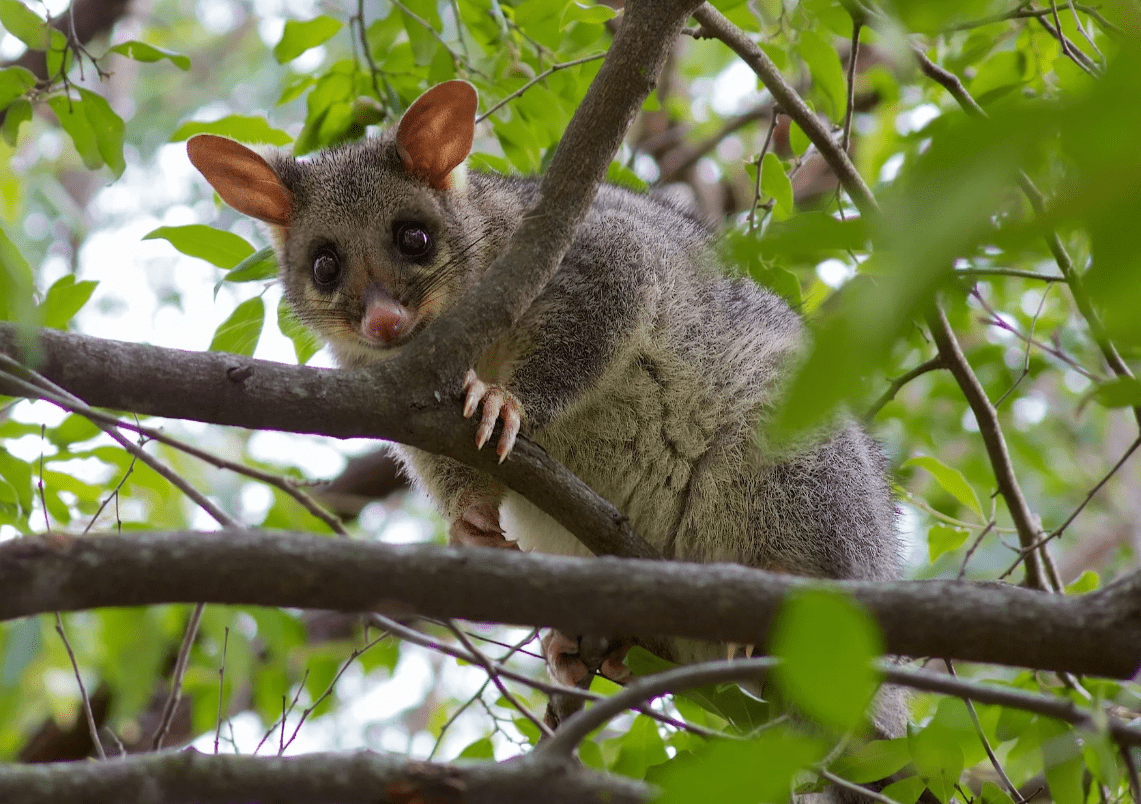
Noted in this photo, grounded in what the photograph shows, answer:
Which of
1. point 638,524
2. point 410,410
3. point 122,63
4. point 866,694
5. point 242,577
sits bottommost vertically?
point 866,694

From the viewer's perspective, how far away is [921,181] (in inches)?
33.5

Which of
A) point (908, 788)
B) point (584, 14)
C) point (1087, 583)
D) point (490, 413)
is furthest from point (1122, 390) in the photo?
point (584, 14)

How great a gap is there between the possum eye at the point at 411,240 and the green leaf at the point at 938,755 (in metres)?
2.42

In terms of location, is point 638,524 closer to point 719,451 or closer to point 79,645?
point 719,451

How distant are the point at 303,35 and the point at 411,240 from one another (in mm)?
994

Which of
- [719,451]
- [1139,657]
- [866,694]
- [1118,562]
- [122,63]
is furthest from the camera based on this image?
[122,63]

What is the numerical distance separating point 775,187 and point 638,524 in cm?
133

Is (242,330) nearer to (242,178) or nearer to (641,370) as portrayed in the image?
(242,178)

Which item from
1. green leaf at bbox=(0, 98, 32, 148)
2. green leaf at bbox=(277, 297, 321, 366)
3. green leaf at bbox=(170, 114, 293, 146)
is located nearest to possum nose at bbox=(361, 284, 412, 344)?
green leaf at bbox=(277, 297, 321, 366)

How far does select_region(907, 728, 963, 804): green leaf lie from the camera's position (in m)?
2.46

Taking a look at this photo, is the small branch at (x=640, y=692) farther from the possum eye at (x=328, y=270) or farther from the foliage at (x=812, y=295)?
the possum eye at (x=328, y=270)

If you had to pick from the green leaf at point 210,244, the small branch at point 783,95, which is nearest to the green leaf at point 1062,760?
the small branch at point 783,95

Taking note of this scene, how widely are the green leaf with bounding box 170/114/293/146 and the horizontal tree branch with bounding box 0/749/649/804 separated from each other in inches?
115

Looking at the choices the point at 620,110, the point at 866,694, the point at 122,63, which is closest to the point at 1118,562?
the point at 620,110
